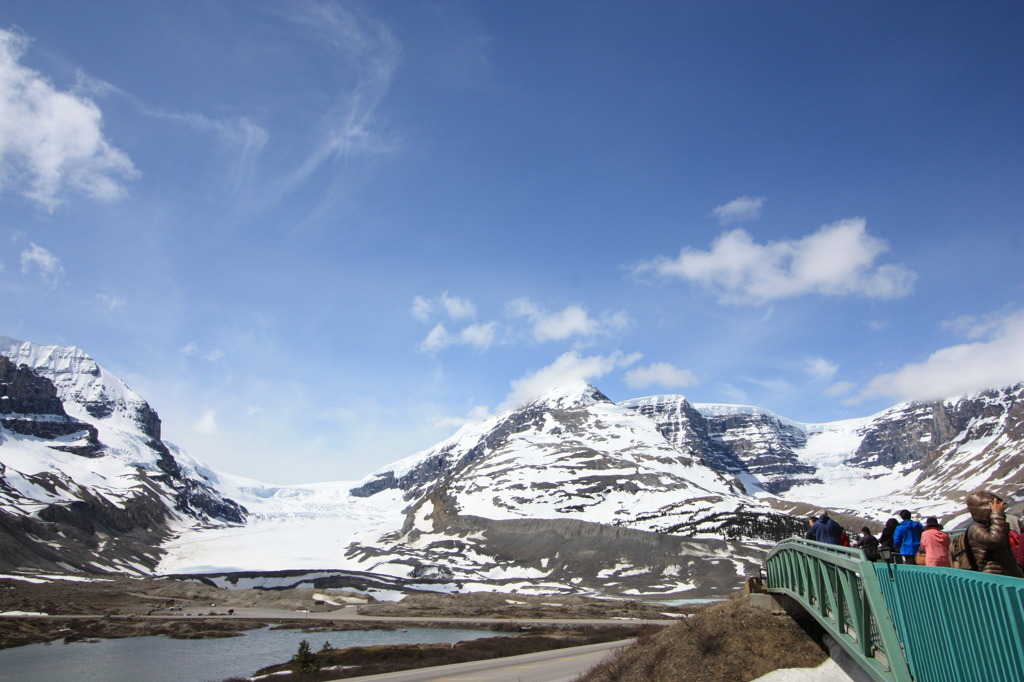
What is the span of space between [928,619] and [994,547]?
160 cm

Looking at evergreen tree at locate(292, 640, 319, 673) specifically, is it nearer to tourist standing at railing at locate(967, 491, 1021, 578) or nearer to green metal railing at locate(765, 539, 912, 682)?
green metal railing at locate(765, 539, 912, 682)

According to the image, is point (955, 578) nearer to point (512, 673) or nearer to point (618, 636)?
point (512, 673)

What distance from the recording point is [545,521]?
194250 millimetres

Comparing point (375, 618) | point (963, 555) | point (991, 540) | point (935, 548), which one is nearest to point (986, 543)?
point (991, 540)

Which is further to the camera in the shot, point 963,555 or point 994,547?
point 963,555

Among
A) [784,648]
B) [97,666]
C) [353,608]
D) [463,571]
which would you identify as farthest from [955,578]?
[463,571]

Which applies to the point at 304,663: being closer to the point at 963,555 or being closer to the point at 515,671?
the point at 515,671

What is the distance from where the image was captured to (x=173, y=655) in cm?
6656

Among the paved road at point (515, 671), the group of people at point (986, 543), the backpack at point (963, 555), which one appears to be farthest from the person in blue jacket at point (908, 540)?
the paved road at point (515, 671)

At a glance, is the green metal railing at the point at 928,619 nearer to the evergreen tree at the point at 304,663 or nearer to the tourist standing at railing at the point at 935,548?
the tourist standing at railing at the point at 935,548

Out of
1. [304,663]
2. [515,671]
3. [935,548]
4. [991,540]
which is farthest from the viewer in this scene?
[304,663]

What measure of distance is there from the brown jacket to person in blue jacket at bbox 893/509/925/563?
4.89m

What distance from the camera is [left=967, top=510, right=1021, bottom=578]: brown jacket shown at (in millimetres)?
8070

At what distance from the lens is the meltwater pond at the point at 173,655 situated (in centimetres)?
5482
